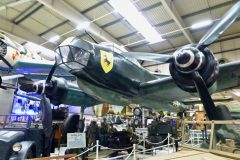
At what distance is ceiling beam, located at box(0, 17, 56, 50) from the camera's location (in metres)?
12.4

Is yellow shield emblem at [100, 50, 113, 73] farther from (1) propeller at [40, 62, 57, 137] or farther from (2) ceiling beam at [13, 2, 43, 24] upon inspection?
(2) ceiling beam at [13, 2, 43, 24]

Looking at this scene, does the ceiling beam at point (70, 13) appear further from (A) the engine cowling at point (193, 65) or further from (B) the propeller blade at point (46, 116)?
(A) the engine cowling at point (193, 65)

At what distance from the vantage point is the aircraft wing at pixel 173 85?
4879mm

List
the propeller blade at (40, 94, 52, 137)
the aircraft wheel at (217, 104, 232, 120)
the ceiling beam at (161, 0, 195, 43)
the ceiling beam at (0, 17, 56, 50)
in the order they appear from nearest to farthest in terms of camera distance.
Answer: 1. the aircraft wheel at (217, 104, 232, 120)
2. the propeller blade at (40, 94, 52, 137)
3. the ceiling beam at (161, 0, 195, 43)
4. the ceiling beam at (0, 17, 56, 50)

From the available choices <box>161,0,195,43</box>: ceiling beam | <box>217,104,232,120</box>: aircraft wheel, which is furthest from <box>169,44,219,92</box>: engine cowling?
<box>161,0,195,43</box>: ceiling beam

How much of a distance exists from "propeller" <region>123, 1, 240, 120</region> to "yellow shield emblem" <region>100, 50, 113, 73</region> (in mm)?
1726

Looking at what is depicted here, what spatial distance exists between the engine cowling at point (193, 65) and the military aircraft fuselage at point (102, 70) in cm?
178

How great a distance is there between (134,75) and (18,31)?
10501 mm

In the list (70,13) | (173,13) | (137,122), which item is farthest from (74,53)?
(137,122)

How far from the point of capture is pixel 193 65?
162 inches

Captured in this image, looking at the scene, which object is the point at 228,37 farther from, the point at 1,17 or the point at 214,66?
the point at 1,17

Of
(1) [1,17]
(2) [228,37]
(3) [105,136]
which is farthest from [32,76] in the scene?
(2) [228,37]

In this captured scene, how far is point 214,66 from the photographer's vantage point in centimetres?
423

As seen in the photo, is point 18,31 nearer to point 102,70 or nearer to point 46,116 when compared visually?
point 46,116
